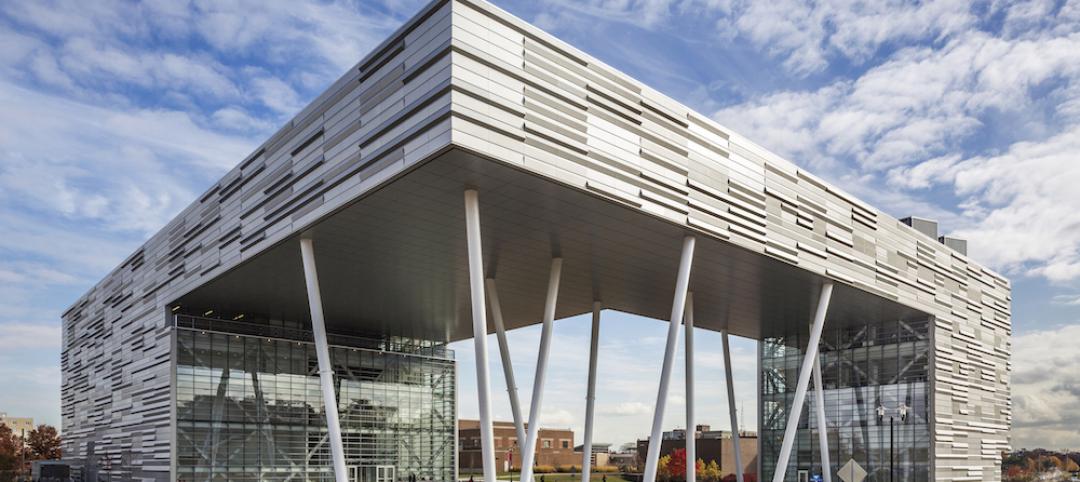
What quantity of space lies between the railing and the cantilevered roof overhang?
746 millimetres

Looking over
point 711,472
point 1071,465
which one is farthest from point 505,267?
point 1071,465

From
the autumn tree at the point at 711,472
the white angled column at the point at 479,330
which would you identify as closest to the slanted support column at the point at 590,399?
the white angled column at the point at 479,330

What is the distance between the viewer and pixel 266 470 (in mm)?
41438

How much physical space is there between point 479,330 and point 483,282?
12.4 ft

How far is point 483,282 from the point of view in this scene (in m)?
27.5

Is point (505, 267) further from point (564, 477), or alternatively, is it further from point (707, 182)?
point (564, 477)

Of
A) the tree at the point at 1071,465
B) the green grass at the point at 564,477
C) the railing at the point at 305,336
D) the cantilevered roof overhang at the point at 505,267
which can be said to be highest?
the cantilevered roof overhang at the point at 505,267

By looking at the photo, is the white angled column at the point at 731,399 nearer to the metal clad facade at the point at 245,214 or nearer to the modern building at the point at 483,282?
the modern building at the point at 483,282

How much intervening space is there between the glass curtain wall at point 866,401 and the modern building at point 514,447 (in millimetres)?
Answer: 57596

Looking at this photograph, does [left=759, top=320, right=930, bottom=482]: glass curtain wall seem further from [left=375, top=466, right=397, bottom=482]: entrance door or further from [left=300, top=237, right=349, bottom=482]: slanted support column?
[left=300, top=237, right=349, bottom=482]: slanted support column

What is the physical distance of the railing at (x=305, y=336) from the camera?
40.3 m

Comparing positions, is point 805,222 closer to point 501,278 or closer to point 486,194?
point 501,278

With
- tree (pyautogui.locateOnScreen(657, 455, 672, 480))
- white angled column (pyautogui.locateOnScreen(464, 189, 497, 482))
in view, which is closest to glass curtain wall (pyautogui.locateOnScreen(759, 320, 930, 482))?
white angled column (pyautogui.locateOnScreen(464, 189, 497, 482))

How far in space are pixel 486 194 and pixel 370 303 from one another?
18.1 metres
